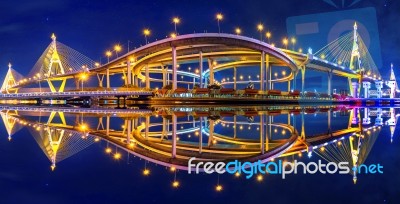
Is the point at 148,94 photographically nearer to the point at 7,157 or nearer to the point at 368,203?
the point at 7,157

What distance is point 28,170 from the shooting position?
15.6ft

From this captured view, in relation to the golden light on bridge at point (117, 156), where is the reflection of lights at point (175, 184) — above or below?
below

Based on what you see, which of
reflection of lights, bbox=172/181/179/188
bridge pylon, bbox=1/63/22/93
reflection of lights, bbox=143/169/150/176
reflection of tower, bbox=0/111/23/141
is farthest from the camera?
bridge pylon, bbox=1/63/22/93

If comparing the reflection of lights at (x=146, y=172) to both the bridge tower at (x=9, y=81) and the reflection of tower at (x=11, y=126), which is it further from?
A: the bridge tower at (x=9, y=81)

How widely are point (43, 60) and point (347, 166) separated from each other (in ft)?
238

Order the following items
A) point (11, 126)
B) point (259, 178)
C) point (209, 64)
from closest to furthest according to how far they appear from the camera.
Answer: point (259, 178) → point (11, 126) → point (209, 64)

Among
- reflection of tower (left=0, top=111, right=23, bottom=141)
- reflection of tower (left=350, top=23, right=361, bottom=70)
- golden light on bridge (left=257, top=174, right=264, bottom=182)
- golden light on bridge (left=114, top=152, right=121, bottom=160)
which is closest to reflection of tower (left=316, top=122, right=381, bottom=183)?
golden light on bridge (left=257, top=174, right=264, bottom=182)

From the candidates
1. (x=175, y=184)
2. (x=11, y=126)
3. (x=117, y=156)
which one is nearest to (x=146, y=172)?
(x=175, y=184)

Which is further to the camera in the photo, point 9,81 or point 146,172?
point 9,81

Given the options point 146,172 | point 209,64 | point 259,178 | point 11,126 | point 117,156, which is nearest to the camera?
point 259,178

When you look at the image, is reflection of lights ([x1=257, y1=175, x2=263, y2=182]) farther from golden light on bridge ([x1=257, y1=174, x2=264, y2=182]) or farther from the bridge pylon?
the bridge pylon

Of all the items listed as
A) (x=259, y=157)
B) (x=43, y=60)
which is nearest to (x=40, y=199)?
(x=259, y=157)

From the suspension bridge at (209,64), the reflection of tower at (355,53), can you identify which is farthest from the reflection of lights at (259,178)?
the reflection of tower at (355,53)

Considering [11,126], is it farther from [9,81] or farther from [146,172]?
[9,81]
